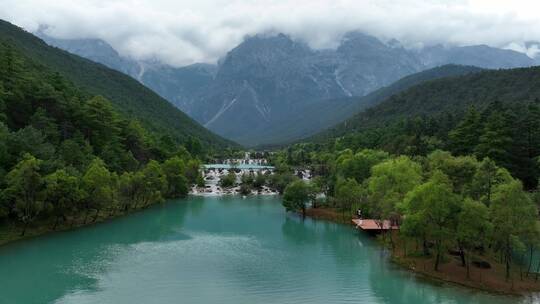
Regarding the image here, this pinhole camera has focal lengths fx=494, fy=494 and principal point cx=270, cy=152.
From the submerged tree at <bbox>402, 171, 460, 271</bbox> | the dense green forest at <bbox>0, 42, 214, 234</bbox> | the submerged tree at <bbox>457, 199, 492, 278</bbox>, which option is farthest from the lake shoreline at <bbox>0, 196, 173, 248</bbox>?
the submerged tree at <bbox>457, 199, 492, 278</bbox>

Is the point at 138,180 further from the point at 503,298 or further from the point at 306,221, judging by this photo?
the point at 503,298

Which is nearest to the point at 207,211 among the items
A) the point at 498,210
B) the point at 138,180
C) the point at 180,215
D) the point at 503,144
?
the point at 180,215

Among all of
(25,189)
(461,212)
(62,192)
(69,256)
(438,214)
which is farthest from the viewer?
(62,192)

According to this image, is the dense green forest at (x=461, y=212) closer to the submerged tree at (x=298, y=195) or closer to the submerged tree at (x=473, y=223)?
the submerged tree at (x=473, y=223)

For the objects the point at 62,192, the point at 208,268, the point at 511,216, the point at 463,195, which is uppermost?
the point at 463,195

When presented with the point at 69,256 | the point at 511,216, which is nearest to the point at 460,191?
the point at 511,216

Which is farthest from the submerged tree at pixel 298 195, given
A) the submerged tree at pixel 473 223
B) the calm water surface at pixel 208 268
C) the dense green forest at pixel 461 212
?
the submerged tree at pixel 473 223

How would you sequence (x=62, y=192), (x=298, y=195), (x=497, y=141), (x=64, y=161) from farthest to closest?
1. (x=298, y=195)
2. (x=497, y=141)
3. (x=64, y=161)
4. (x=62, y=192)

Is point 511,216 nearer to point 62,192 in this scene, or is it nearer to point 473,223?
point 473,223
